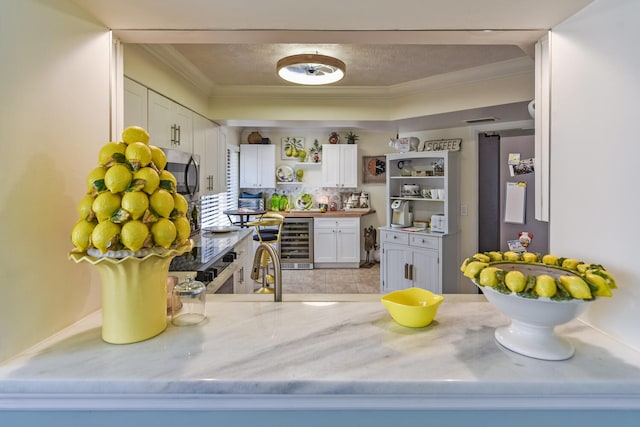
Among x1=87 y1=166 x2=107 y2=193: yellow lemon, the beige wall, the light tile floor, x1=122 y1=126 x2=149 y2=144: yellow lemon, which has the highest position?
the beige wall

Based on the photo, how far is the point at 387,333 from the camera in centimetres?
90

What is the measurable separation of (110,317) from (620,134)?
1.33 m

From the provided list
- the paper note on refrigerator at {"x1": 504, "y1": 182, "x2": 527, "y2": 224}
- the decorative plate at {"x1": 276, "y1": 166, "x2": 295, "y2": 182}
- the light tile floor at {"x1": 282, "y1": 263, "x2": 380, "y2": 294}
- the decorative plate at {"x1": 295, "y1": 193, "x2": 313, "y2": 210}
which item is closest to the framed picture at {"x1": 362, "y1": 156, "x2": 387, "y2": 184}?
the decorative plate at {"x1": 295, "y1": 193, "x2": 313, "y2": 210}

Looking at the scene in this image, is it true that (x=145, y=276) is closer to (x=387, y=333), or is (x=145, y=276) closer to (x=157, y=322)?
(x=157, y=322)

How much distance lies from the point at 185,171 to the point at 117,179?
2.31 meters

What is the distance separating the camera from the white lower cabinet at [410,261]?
13.2 ft

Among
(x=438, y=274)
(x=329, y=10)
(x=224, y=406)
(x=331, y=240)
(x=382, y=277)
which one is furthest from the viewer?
(x=331, y=240)

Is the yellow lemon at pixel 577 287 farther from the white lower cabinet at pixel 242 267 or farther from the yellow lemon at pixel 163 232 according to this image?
the white lower cabinet at pixel 242 267

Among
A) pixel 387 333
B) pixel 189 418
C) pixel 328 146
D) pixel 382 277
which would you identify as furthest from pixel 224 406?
pixel 328 146

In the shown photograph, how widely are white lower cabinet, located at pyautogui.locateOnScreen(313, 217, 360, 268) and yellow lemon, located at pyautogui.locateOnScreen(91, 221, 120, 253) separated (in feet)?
16.4

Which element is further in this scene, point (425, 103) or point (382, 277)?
point (382, 277)

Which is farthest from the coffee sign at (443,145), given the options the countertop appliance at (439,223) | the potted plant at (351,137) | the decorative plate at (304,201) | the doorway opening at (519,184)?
the decorative plate at (304,201)

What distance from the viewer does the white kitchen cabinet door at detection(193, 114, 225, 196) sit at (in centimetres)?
347

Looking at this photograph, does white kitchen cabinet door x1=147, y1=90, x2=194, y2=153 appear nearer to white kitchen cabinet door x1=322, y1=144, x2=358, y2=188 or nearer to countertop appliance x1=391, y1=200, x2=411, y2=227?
countertop appliance x1=391, y1=200, x2=411, y2=227
